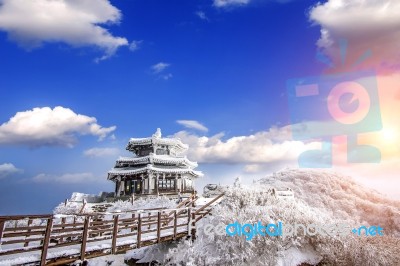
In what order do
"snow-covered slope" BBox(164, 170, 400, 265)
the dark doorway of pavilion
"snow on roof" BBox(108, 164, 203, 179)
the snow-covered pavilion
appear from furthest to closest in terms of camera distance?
the dark doorway of pavilion → the snow-covered pavilion → "snow on roof" BBox(108, 164, 203, 179) → "snow-covered slope" BBox(164, 170, 400, 265)

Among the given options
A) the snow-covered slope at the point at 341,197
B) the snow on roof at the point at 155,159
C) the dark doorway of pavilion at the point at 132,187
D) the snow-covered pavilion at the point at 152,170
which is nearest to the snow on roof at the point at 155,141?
the snow-covered pavilion at the point at 152,170

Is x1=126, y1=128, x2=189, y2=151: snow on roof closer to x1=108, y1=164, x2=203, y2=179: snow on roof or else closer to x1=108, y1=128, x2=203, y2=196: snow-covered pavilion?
x1=108, y1=128, x2=203, y2=196: snow-covered pavilion

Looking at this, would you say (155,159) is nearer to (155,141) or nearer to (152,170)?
(152,170)

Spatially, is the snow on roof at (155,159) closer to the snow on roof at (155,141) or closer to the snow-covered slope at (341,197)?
the snow on roof at (155,141)

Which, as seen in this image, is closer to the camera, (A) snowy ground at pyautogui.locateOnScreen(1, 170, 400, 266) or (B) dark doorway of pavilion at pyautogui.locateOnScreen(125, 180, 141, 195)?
(A) snowy ground at pyautogui.locateOnScreen(1, 170, 400, 266)

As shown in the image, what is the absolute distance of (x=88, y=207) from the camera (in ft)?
104

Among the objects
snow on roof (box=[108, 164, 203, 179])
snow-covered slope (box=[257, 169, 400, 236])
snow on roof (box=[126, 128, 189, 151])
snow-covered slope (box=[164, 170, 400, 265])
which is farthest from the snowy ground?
snow on roof (box=[126, 128, 189, 151])

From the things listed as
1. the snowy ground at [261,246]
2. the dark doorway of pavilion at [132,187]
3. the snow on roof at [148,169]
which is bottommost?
the snowy ground at [261,246]

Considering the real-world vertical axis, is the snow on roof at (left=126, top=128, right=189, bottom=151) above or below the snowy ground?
above

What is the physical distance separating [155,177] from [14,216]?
34401 millimetres

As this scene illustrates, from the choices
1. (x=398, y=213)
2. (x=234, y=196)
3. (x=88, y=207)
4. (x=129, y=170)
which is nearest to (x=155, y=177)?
(x=129, y=170)

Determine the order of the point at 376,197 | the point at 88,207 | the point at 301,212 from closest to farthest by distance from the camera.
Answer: the point at 301,212, the point at 88,207, the point at 376,197

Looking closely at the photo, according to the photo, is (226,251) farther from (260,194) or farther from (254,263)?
(260,194)

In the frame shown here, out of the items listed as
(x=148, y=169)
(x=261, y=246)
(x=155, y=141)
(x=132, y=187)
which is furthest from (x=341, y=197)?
(x=132, y=187)
